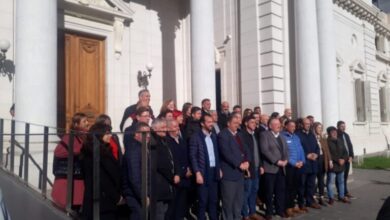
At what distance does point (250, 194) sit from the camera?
664cm

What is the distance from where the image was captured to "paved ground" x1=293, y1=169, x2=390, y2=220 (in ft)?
23.3

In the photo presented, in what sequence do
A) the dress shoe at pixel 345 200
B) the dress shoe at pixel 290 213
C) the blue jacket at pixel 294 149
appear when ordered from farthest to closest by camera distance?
1. the dress shoe at pixel 345 200
2. the blue jacket at pixel 294 149
3. the dress shoe at pixel 290 213

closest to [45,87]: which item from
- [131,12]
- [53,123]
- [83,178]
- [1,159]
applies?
[53,123]

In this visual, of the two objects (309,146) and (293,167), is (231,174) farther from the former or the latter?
(309,146)

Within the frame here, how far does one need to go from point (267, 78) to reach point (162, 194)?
810cm

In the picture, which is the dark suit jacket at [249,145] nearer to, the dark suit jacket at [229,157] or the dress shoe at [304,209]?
the dark suit jacket at [229,157]

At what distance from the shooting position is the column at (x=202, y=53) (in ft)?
31.4

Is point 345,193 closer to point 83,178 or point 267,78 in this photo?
point 267,78

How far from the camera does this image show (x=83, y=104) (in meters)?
9.84

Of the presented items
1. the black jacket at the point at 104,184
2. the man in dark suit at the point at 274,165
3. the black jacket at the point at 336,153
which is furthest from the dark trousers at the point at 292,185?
the black jacket at the point at 104,184

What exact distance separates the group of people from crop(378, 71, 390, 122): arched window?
15348mm

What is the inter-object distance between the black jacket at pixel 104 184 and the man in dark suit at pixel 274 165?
3.25 m

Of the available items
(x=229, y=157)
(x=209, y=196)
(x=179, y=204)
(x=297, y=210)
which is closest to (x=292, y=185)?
(x=297, y=210)

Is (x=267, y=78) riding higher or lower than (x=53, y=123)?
higher
